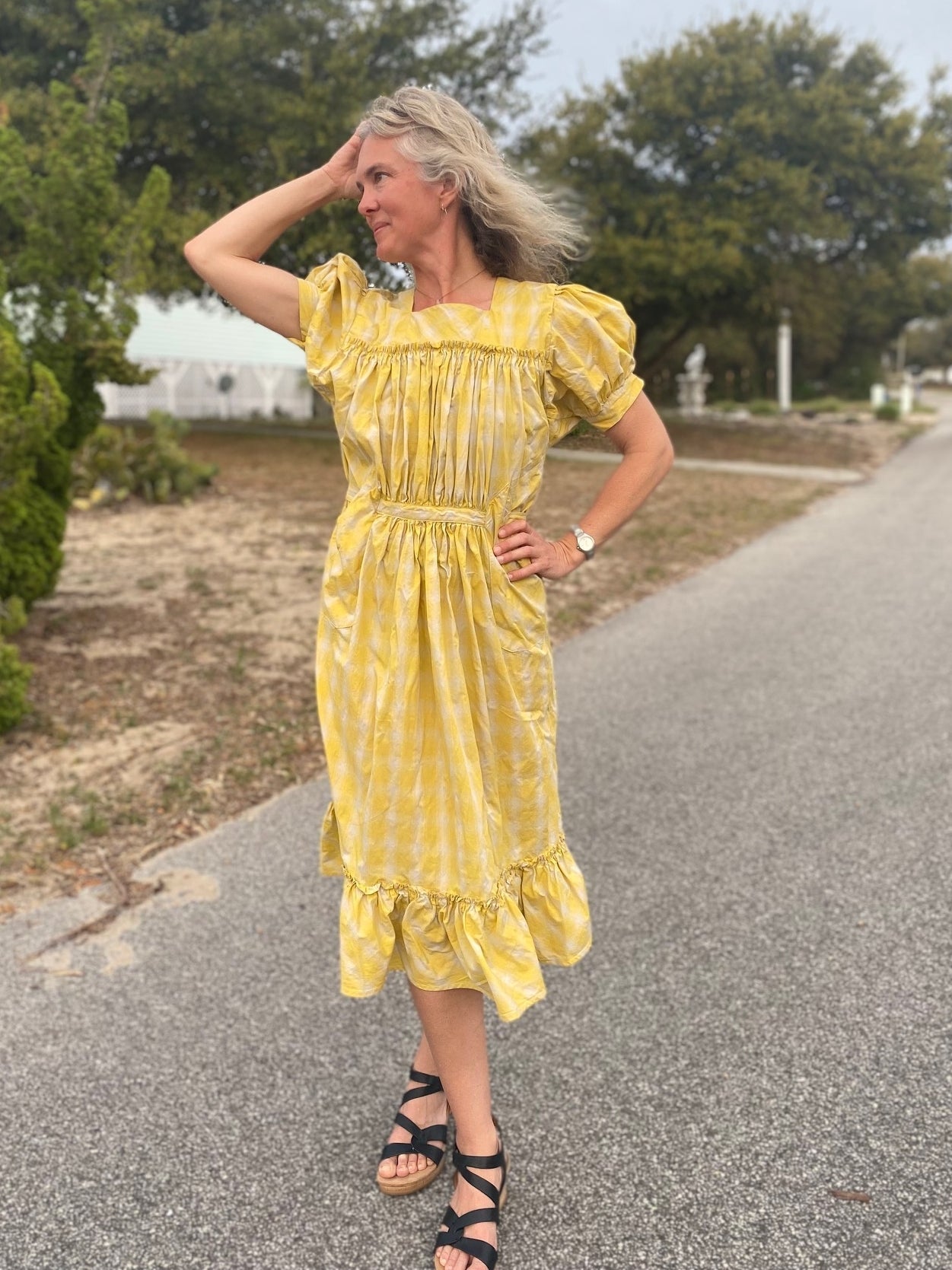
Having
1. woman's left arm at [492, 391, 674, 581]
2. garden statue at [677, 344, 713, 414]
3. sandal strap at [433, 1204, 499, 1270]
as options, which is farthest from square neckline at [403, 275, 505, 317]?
garden statue at [677, 344, 713, 414]

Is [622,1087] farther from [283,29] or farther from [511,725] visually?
[283,29]

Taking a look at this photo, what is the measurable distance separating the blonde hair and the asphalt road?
175cm

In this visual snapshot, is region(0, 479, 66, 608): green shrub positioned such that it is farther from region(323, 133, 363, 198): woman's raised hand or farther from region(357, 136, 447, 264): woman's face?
region(357, 136, 447, 264): woman's face

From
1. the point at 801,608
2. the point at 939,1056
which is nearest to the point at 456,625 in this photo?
the point at 939,1056

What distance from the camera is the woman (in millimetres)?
1857

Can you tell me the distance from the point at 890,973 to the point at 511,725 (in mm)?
1459

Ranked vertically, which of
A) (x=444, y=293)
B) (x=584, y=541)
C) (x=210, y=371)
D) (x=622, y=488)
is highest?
(x=210, y=371)

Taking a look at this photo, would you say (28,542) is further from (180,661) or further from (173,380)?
(173,380)

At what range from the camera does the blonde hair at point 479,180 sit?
1806 millimetres

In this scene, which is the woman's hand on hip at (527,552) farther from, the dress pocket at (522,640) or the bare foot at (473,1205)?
the bare foot at (473,1205)

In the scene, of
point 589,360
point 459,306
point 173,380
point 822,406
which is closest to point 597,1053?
point 589,360

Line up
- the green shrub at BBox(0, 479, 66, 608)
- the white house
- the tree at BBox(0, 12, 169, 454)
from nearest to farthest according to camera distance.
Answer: the green shrub at BBox(0, 479, 66, 608)
the tree at BBox(0, 12, 169, 454)
the white house

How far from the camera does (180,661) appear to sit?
568cm

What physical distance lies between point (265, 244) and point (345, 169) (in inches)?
8.3
